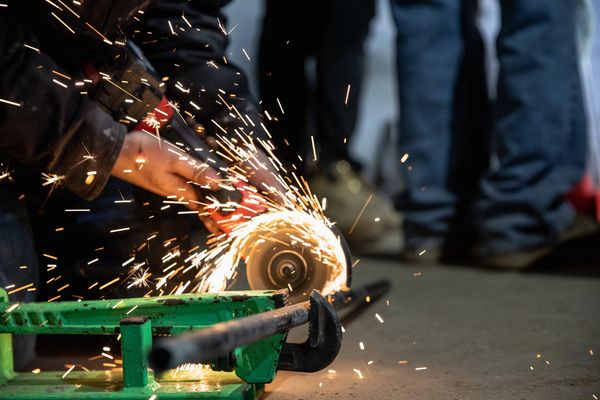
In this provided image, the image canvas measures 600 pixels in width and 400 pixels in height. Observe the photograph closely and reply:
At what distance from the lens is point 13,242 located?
190 centimetres

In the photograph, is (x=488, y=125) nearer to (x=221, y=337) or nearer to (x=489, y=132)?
(x=489, y=132)


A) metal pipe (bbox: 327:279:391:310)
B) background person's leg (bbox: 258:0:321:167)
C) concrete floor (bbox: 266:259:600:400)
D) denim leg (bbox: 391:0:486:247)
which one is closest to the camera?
concrete floor (bbox: 266:259:600:400)

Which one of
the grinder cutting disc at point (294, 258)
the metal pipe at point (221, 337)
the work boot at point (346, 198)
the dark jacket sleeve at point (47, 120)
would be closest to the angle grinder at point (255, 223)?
the grinder cutting disc at point (294, 258)

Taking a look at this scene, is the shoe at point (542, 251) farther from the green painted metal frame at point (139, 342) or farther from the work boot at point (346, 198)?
the green painted metal frame at point (139, 342)

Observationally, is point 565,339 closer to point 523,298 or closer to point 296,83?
point 523,298

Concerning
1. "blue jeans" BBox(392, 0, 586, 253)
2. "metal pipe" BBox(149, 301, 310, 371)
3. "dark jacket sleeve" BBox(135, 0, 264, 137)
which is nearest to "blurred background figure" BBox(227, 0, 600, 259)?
"blue jeans" BBox(392, 0, 586, 253)

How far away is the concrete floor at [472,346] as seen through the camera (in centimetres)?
160

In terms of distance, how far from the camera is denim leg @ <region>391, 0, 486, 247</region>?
11.5 feet

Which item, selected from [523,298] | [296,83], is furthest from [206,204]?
[296,83]

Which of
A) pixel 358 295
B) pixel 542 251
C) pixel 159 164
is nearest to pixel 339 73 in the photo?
pixel 542 251

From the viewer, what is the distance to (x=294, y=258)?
184cm

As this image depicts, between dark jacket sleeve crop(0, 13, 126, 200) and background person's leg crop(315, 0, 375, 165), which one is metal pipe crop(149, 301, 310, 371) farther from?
background person's leg crop(315, 0, 375, 165)

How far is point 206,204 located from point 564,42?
1938 mm

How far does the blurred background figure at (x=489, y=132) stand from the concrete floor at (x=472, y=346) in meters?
0.38
